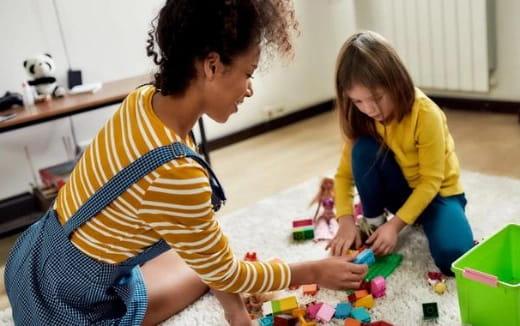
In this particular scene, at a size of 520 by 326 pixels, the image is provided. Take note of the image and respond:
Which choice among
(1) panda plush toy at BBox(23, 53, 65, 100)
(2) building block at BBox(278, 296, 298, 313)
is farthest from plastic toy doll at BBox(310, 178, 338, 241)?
(1) panda plush toy at BBox(23, 53, 65, 100)

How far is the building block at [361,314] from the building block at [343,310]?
0.01m

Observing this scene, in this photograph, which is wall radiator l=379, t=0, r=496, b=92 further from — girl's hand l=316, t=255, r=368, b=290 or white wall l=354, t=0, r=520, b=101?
girl's hand l=316, t=255, r=368, b=290

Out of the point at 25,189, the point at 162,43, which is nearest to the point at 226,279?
the point at 162,43

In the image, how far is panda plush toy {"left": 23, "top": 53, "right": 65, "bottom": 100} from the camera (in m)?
2.14

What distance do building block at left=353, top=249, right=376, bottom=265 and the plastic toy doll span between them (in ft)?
0.93

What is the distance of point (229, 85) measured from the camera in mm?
965

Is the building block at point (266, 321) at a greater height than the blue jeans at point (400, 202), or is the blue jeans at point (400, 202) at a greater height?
the blue jeans at point (400, 202)

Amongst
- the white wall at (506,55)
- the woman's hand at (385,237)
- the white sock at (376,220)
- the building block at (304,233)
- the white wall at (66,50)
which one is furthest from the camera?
the white wall at (506,55)

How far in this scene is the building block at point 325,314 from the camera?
1313 mm

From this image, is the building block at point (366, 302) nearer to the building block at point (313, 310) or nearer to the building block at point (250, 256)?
the building block at point (313, 310)

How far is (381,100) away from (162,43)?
0.64 meters

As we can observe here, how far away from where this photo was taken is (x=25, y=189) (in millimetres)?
2309

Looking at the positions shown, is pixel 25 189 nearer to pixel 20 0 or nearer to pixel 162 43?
pixel 20 0

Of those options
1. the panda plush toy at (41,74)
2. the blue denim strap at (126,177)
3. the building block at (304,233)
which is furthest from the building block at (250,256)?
the panda plush toy at (41,74)
